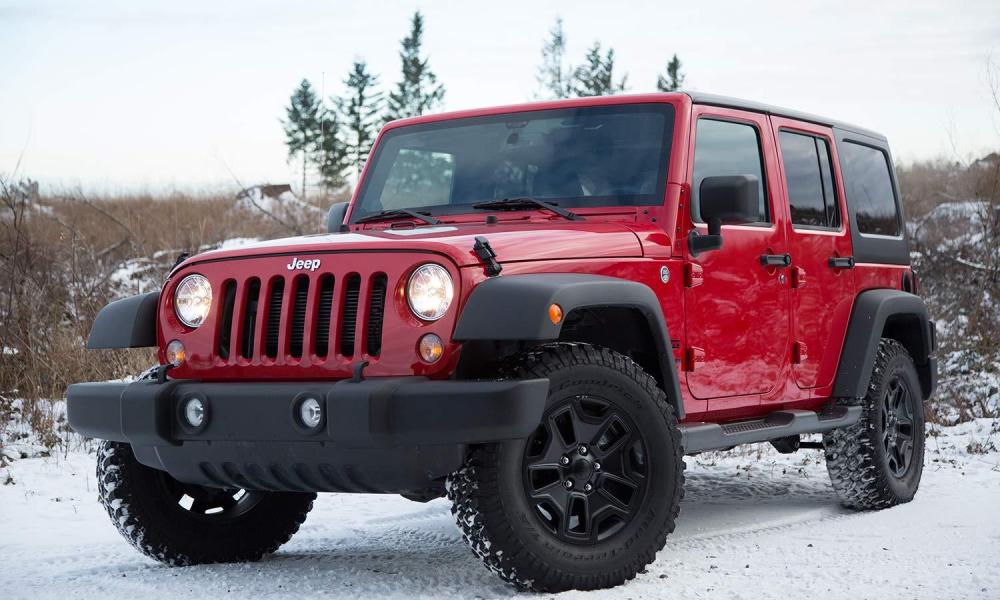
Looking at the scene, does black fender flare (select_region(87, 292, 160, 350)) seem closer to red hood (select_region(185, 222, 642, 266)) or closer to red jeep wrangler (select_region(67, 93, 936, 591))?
red jeep wrangler (select_region(67, 93, 936, 591))

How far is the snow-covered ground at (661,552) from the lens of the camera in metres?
4.24

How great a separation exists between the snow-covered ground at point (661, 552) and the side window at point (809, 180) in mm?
1576

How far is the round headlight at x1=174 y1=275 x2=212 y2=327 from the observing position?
4375mm

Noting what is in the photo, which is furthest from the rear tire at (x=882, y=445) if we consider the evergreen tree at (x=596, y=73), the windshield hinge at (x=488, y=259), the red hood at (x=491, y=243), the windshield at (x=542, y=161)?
the evergreen tree at (x=596, y=73)

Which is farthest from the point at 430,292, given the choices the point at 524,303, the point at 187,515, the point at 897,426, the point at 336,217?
the point at 897,426

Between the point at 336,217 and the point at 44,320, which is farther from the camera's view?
the point at 44,320

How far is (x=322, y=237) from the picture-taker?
4.54m

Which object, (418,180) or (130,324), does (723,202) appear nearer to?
(418,180)

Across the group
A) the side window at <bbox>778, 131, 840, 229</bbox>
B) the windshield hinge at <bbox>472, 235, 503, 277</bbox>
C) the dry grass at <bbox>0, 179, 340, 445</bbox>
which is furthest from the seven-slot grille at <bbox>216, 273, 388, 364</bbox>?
the dry grass at <bbox>0, 179, 340, 445</bbox>

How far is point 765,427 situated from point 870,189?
2132mm

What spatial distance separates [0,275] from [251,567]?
658 centimetres

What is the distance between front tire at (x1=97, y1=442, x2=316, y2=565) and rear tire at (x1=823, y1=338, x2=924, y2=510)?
9.52 feet

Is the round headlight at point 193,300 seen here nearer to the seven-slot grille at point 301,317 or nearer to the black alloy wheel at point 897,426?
the seven-slot grille at point 301,317

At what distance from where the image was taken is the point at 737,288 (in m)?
5.22
